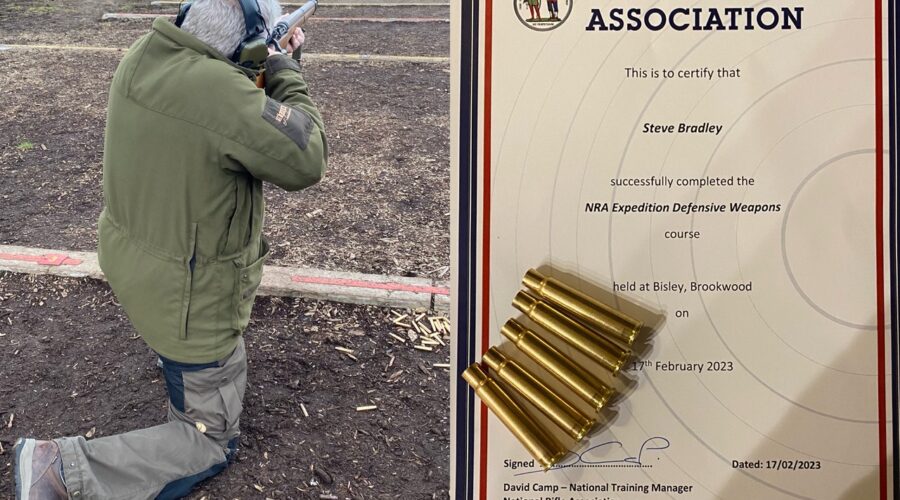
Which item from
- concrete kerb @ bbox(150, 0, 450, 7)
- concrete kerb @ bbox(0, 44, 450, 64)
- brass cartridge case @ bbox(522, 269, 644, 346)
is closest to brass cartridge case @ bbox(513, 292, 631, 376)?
brass cartridge case @ bbox(522, 269, 644, 346)

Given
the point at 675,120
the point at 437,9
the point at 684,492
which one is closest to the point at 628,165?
the point at 675,120

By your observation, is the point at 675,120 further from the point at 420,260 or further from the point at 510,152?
the point at 420,260

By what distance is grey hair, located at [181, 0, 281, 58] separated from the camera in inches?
110

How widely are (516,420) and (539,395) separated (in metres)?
0.07

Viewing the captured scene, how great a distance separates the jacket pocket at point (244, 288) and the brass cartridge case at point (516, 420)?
1.39 meters

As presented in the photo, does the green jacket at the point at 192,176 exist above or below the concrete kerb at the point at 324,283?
above

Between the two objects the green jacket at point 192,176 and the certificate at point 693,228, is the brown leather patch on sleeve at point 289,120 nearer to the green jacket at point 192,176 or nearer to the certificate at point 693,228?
the green jacket at point 192,176

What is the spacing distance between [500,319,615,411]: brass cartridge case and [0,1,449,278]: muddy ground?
2.97 m

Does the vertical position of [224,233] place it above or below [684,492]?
above

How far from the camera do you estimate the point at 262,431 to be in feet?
11.9

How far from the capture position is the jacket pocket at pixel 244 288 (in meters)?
3.02

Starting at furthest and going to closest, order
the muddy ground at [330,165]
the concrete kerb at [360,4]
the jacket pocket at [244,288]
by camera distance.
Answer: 1. the concrete kerb at [360,4]
2. the muddy ground at [330,165]
3. the jacket pocket at [244,288]

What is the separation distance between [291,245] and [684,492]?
360 centimetres
